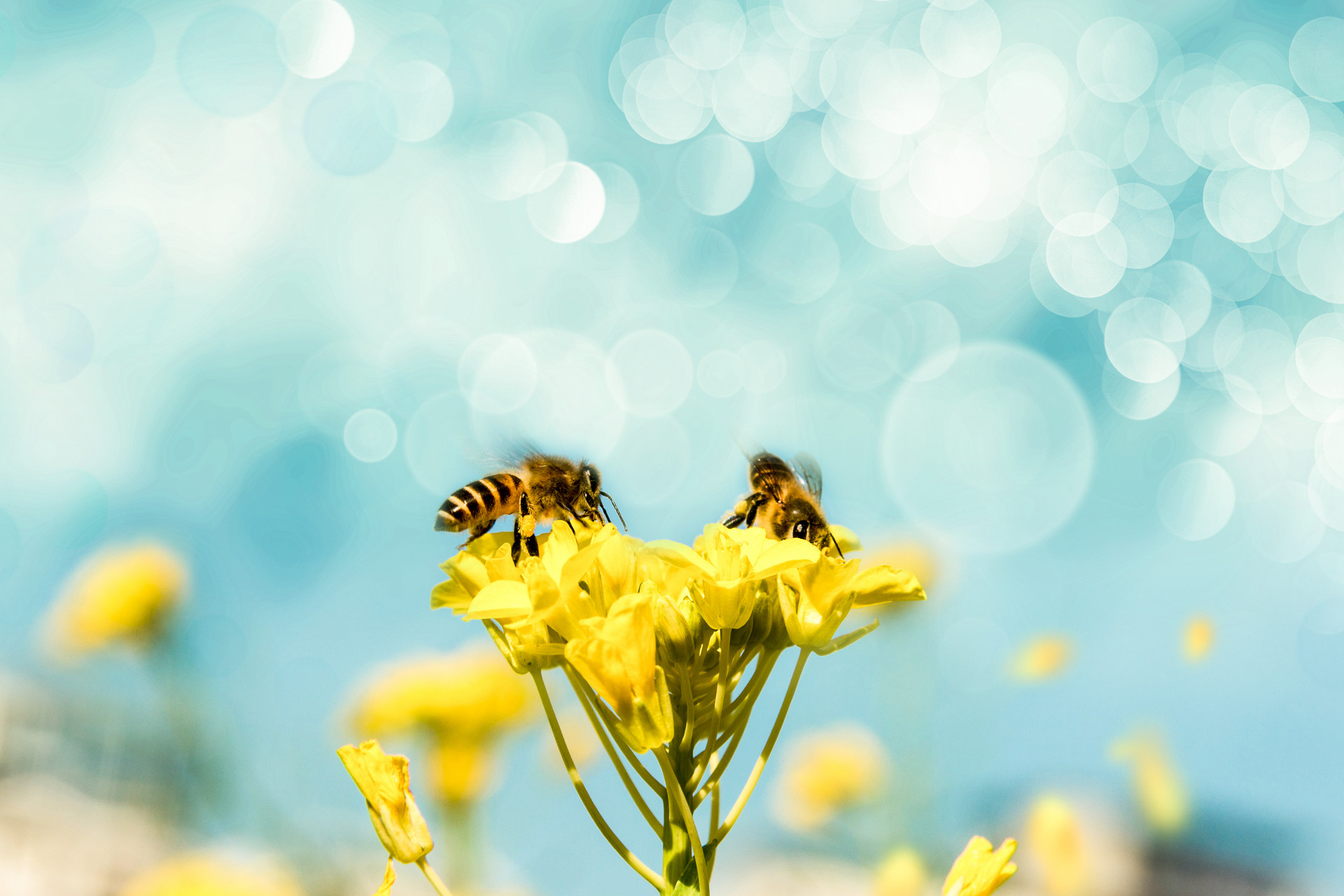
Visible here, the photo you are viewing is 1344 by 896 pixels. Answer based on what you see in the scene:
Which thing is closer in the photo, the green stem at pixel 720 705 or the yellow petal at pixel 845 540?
the green stem at pixel 720 705

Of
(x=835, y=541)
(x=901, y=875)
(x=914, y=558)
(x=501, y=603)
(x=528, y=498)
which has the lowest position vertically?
(x=501, y=603)

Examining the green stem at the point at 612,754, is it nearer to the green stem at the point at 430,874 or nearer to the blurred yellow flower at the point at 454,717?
the green stem at the point at 430,874

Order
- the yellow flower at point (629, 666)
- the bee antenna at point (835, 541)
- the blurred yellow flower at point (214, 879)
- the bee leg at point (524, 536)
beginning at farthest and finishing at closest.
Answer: the blurred yellow flower at point (214, 879) < the bee antenna at point (835, 541) < the bee leg at point (524, 536) < the yellow flower at point (629, 666)

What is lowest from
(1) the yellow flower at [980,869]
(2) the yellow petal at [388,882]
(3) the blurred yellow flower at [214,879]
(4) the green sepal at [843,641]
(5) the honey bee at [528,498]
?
(1) the yellow flower at [980,869]

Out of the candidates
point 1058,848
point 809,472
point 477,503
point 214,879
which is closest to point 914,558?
point 1058,848

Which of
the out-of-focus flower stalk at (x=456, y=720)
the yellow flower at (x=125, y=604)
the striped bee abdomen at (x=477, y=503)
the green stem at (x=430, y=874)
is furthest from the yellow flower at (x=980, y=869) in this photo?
the yellow flower at (x=125, y=604)

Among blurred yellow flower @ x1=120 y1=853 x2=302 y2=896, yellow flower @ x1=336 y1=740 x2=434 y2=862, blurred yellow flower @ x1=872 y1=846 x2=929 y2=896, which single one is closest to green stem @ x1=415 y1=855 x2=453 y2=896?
yellow flower @ x1=336 y1=740 x2=434 y2=862

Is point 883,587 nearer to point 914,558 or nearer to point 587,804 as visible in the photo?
point 587,804

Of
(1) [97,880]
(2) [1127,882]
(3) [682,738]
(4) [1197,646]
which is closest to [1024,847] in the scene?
(4) [1197,646]
